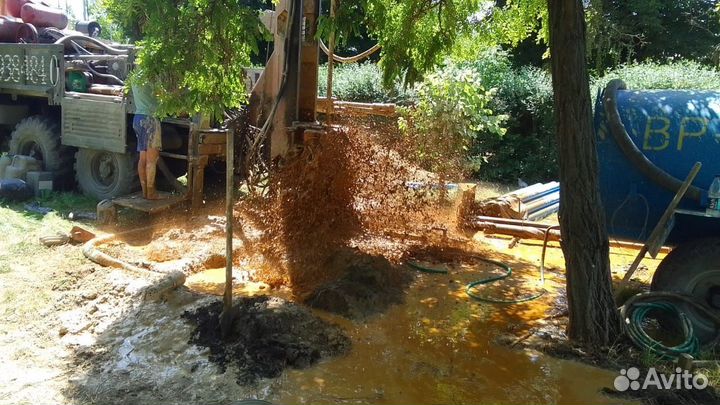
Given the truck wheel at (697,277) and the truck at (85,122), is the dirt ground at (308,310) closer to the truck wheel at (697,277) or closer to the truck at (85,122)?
the truck wheel at (697,277)

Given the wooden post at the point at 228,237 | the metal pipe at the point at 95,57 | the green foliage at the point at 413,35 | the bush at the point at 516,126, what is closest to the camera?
the wooden post at the point at 228,237

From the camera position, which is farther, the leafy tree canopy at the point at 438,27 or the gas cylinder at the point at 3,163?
the gas cylinder at the point at 3,163

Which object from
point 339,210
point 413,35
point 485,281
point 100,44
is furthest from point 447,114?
point 100,44

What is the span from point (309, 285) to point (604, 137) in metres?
3.06

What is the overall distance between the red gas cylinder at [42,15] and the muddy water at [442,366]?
7.34 metres

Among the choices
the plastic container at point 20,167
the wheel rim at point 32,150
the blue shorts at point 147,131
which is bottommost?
the plastic container at point 20,167

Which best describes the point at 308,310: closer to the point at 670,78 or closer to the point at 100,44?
the point at 100,44

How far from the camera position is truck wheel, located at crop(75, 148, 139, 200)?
28.7 ft

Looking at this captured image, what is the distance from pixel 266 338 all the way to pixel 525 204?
213 inches

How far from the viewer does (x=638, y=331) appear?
4801 millimetres

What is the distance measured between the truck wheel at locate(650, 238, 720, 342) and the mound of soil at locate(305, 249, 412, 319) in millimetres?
2348

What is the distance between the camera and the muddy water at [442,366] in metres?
4.05

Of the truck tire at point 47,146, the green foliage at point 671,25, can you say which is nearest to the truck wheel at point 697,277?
the truck tire at point 47,146

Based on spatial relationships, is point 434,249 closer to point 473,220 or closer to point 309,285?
point 473,220
